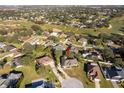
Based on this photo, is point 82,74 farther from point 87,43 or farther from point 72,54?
point 87,43

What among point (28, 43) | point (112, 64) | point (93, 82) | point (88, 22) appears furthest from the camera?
point (88, 22)

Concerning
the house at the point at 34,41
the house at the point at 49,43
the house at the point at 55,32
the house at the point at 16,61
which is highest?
the house at the point at 55,32

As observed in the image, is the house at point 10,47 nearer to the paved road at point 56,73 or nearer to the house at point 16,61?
the house at point 16,61

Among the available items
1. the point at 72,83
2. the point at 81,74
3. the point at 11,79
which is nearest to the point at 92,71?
the point at 81,74

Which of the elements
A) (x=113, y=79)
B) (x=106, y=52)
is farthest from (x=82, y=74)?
(x=106, y=52)

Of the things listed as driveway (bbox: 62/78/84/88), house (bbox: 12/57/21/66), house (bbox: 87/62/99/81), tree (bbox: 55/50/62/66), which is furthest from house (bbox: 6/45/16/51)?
house (bbox: 87/62/99/81)

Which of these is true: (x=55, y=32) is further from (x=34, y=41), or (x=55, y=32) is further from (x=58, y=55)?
(x=58, y=55)

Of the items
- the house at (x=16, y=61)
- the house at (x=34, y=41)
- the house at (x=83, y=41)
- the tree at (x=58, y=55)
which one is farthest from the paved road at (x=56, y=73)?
the house at (x=83, y=41)
